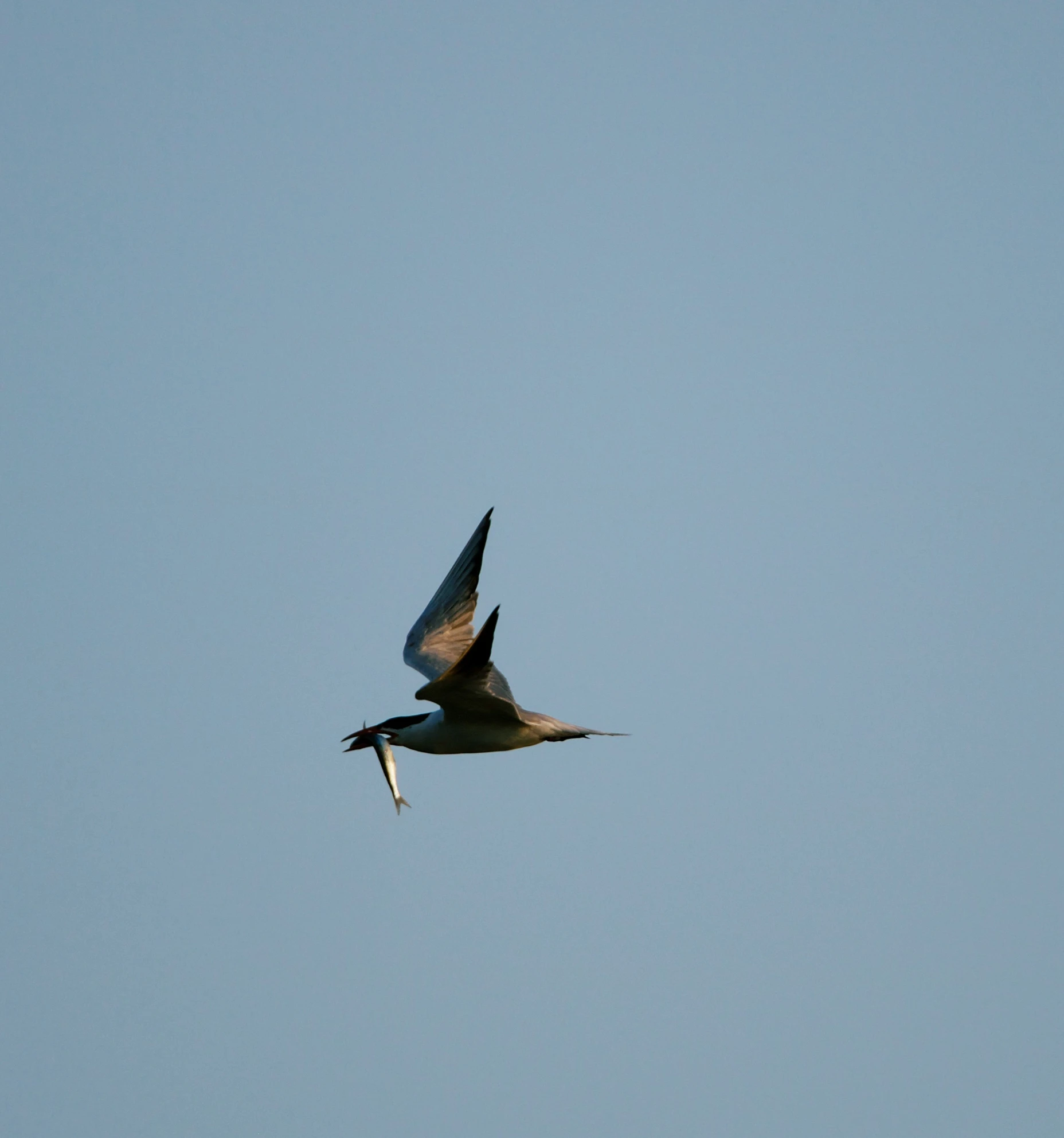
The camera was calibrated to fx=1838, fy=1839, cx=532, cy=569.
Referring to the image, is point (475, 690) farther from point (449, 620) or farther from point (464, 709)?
point (449, 620)

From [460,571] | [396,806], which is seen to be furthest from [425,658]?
[396,806]

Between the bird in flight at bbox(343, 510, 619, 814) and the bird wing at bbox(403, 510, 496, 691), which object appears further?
the bird wing at bbox(403, 510, 496, 691)

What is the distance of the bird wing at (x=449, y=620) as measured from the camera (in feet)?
76.4

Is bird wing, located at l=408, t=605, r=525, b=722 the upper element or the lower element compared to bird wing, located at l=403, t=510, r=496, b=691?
lower

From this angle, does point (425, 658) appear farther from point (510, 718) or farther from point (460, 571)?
point (510, 718)

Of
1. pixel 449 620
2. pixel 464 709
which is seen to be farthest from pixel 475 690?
pixel 449 620

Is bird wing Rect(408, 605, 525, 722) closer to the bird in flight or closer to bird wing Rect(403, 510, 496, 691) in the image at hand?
the bird in flight

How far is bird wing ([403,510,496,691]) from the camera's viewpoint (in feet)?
76.4

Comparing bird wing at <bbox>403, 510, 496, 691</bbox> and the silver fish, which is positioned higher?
bird wing at <bbox>403, 510, 496, 691</bbox>

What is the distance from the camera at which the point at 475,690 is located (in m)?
19.2

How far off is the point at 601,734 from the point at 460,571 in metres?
4.06

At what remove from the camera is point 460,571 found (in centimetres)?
2369

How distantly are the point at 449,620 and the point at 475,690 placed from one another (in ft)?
15.6

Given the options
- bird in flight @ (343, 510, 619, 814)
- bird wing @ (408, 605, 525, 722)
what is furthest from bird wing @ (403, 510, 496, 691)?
bird wing @ (408, 605, 525, 722)
